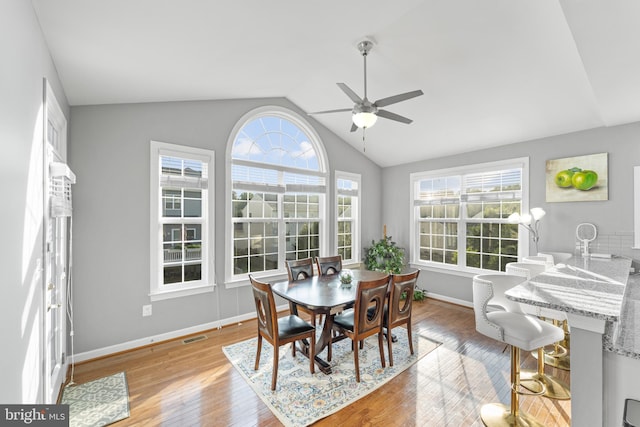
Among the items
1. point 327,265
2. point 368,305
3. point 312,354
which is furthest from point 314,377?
point 327,265

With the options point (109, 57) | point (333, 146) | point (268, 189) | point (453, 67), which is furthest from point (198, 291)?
point (453, 67)

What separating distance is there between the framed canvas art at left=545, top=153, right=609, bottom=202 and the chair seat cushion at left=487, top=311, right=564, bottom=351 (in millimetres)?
2432

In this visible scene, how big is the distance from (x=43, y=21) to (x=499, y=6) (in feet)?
10.7

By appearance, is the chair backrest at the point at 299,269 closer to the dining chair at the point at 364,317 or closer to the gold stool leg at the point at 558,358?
the dining chair at the point at 364,317

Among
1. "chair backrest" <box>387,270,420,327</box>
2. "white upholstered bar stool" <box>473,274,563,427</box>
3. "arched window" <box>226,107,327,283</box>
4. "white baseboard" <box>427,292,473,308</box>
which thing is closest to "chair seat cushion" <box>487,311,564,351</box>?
"white upholstered bar stool" <box>473,274,563,427</box>

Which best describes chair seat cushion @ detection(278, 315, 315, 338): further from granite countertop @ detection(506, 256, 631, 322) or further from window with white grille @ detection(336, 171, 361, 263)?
window with white grille @ detection(336, 171, 361, 263)

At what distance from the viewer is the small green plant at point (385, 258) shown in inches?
203

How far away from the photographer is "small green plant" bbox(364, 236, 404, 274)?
203 inches

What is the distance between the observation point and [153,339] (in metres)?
3.33

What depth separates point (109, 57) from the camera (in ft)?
7.14

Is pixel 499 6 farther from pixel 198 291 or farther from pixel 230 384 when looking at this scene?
pixel 198 291

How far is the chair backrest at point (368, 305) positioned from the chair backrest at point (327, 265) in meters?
1.13

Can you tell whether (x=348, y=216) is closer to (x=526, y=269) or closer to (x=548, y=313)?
(x=526, y=269)

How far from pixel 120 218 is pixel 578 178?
5562 mm
